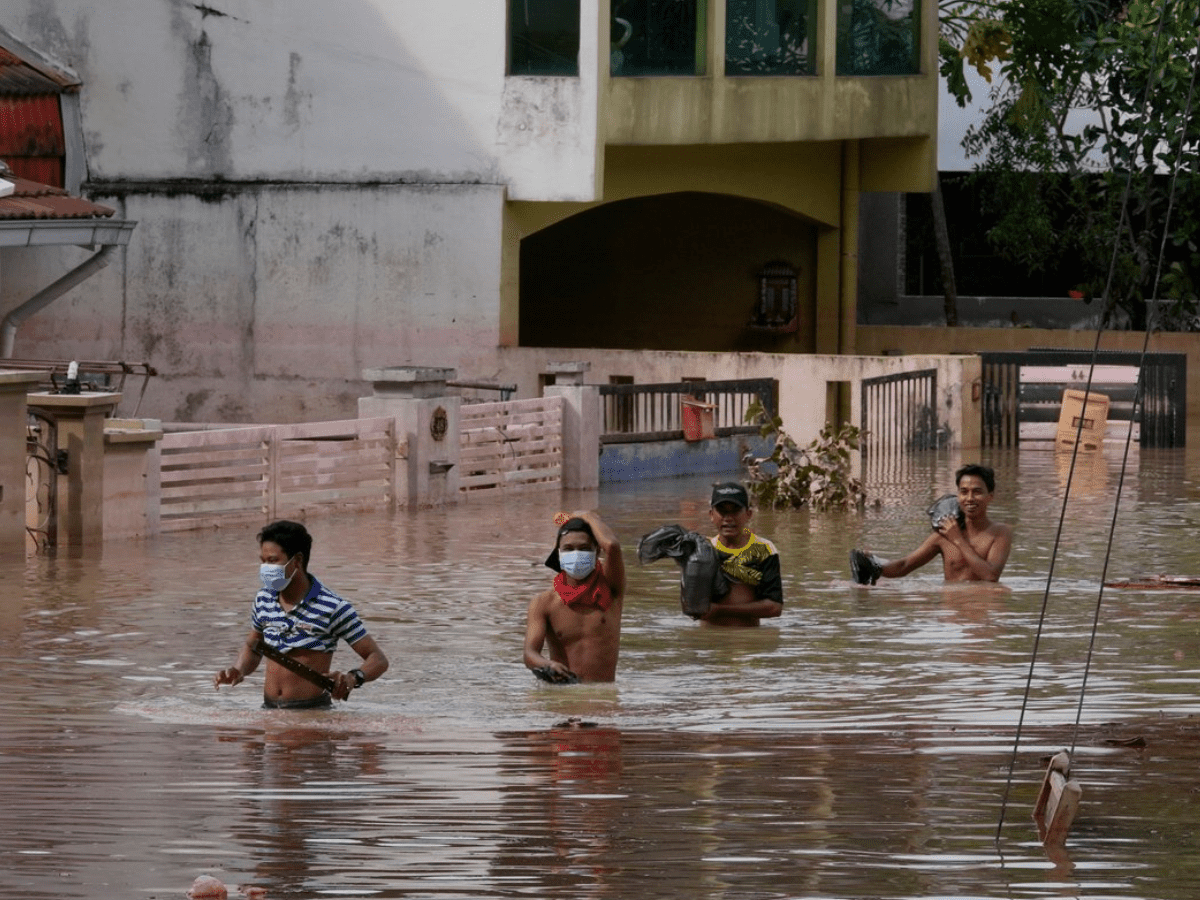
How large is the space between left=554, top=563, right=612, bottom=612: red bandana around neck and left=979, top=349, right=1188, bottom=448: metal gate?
21.4m

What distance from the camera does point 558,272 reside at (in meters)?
43.8

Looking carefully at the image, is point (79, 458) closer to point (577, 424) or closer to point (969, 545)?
point (969, 545)

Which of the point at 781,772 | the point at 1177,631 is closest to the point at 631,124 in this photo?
the point at 1177,631

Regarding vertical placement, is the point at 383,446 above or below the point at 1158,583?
above

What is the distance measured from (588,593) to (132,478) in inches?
375

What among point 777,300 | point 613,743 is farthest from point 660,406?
point 613,743

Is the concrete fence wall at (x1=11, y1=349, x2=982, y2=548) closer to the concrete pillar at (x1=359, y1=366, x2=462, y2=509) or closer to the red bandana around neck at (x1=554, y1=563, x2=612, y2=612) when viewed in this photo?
the concrete pillar at (x1=359, y1=366, x2=462, y2=509)

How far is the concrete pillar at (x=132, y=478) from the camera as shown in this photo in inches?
845

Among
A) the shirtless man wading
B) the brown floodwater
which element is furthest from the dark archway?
the shirtless man wading

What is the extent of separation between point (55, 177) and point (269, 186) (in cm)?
292

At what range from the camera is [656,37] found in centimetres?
3509

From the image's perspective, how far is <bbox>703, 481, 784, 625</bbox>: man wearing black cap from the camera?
52.3 ft

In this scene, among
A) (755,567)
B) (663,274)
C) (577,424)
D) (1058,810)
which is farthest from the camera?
(663,274)

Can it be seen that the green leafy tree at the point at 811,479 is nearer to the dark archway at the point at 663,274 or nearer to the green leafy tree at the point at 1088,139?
the green leafy tree at the point at 1088,139
